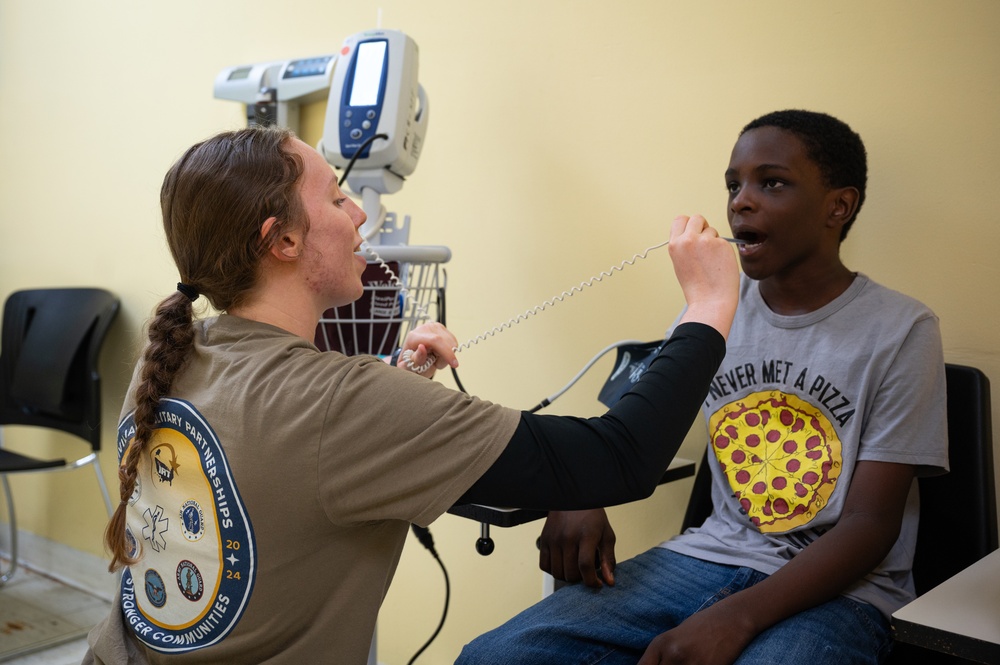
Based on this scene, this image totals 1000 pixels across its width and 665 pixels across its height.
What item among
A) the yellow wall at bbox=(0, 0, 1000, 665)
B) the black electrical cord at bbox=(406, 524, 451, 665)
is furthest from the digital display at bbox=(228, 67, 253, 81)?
the black electrical cord at bbox=(406, 524, 451, 665)

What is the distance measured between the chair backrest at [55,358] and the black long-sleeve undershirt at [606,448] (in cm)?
212

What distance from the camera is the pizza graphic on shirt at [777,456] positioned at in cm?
132

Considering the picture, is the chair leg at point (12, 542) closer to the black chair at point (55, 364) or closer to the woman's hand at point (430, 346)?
the black chair at point (55, 364)

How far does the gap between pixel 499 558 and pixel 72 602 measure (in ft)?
5.54

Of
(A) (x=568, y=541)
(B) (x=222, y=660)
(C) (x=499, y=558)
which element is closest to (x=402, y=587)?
(C) (x=499, y=558)

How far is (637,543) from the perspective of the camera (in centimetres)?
190

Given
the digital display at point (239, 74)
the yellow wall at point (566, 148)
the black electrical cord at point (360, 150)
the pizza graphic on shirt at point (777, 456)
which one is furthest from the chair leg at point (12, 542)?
the pizza graphic on shirt at point (777, 456)

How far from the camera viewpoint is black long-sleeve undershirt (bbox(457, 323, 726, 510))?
0.90 metres

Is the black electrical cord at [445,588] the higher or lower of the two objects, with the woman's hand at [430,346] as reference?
lower

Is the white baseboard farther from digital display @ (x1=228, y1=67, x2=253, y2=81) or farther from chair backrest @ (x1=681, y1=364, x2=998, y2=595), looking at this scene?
chair backrest @ (x1=681, y1=364, x2=998, y2=595)

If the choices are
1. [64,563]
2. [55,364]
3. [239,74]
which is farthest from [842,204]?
Answer: [64,563]

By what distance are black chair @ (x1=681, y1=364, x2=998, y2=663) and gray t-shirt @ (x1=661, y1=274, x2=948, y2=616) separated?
4 centimetres

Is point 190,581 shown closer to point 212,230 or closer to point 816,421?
point 212,230

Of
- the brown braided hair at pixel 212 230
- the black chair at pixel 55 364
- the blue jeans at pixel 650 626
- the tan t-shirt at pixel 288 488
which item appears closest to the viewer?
the tan t-shirt at pixel 288 488
